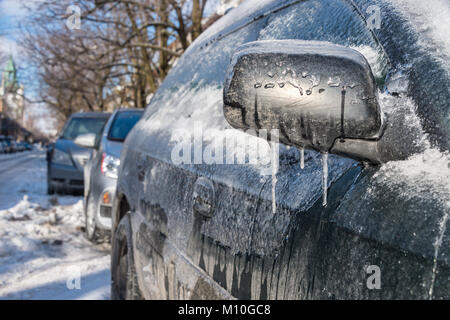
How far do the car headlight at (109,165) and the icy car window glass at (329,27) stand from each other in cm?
371

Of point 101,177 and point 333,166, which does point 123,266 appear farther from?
point 101,177

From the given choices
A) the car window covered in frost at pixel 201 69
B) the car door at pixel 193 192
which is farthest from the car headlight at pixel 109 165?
the car door at pixel 193 192

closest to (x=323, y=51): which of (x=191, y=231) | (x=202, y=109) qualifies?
(x=191, y=231)

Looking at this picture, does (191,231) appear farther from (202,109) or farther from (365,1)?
(365,1)

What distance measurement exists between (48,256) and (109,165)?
118cm

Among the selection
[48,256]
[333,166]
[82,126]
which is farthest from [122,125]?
[333,166]

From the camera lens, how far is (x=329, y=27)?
1.35m

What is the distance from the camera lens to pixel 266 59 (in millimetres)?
897

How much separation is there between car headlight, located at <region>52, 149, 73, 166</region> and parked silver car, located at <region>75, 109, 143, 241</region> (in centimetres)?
325

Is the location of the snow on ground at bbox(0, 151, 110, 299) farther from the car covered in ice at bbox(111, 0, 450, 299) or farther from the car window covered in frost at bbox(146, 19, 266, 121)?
the car covered in ice at bbox(111, 0, 450, 299)

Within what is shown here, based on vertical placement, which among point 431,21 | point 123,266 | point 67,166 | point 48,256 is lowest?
point 48,256

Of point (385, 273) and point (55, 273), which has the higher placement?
point (385, 273)

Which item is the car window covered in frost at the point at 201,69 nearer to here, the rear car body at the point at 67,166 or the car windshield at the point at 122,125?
the car windshield at the point at 122,125

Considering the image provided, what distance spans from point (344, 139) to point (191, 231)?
0.83 metres
